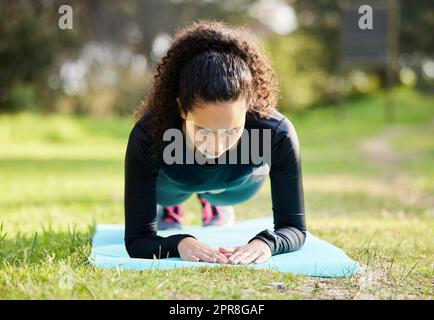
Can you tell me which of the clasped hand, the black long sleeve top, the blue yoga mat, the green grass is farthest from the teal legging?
the clasped hand

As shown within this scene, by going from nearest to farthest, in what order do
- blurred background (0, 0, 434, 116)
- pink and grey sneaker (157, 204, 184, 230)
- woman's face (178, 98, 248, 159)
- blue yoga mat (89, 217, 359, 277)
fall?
woman's face (178, 98, 248, 159)
blue yoga mat (89, 217, 359, 277)
pink and grey sneaker (157, 204, 184, 230)
blurred background (0, 0, 434, 116)

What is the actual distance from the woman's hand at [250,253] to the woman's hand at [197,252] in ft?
0.14

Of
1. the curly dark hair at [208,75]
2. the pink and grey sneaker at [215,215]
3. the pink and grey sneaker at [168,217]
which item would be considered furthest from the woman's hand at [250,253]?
the pink and grey sneaker at [215,215]

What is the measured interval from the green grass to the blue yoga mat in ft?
0.23

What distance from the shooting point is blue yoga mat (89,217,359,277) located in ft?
8.30

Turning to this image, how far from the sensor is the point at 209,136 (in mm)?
2514

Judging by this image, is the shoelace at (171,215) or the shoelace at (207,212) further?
the shoelace at (207,212)

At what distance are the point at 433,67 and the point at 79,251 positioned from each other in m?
20.7

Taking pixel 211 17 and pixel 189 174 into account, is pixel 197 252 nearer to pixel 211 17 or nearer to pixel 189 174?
pixel 189 174

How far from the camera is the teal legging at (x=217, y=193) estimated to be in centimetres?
331

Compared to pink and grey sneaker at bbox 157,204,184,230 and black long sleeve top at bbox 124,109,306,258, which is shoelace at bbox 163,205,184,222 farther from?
black long sleeve top at bbox 124,109,306,258

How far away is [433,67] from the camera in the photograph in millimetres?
21625

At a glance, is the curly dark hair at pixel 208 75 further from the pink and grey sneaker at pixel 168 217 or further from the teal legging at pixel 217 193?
the pink and grey sneaker at pixel 168 217
